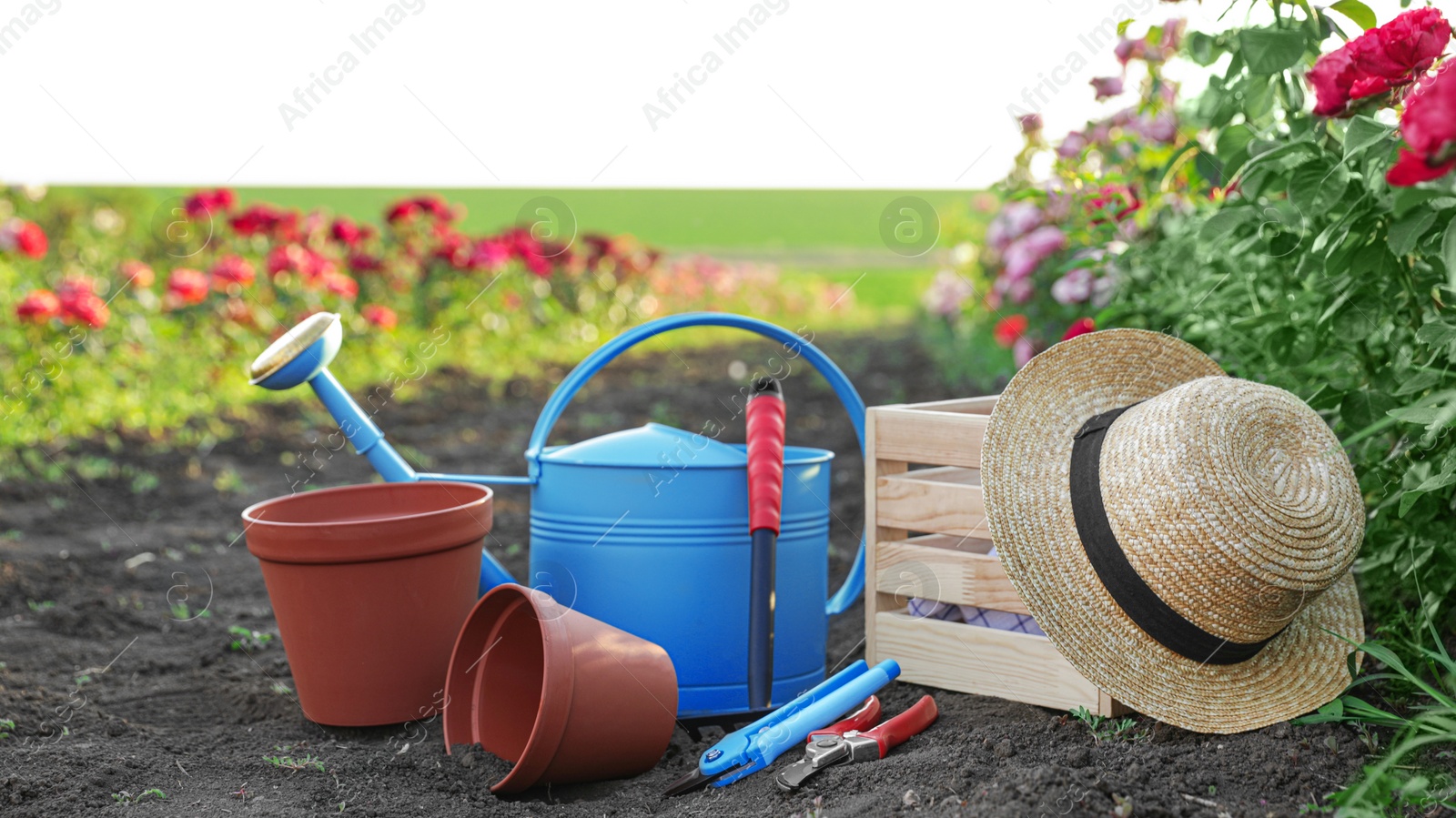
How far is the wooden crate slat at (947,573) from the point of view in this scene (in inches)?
78.2

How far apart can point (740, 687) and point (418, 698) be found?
2.04ft

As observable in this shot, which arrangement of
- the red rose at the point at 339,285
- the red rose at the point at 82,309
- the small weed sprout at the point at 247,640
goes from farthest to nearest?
the red rose at the point at 339,285, the red rose at the point at 82,309, the small weed sprout at the point at 247,640

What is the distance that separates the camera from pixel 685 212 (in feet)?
84.1

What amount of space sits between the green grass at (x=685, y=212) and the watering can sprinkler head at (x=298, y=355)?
14652 mm

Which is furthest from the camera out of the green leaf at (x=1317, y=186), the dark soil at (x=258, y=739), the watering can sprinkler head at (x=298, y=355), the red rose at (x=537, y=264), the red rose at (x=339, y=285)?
the red rose at (x=537, y=264)

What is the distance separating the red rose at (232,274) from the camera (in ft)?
17.1

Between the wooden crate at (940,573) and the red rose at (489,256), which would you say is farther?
the red rose at (489,256)

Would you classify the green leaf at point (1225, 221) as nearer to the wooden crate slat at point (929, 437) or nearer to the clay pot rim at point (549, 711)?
the wooden crate slat at point (929, 437)

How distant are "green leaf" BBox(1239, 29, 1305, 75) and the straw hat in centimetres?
58

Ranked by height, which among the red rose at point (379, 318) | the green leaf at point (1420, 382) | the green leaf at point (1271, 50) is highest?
the red rose at point (379, 318)

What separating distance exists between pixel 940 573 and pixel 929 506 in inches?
5.2

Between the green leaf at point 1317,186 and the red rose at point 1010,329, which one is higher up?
the green leaf at point 1317,186

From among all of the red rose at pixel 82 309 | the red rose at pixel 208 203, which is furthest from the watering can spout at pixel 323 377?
the red rose at pixel 208 203

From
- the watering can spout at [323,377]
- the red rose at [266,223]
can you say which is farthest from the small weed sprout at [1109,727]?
the red rose at [266,223]
